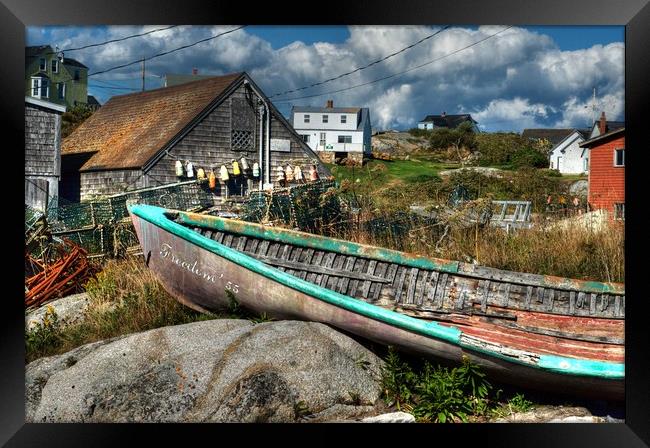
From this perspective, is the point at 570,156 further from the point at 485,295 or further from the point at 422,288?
the point at 422,288

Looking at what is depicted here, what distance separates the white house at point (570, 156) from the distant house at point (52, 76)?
4.89 metres

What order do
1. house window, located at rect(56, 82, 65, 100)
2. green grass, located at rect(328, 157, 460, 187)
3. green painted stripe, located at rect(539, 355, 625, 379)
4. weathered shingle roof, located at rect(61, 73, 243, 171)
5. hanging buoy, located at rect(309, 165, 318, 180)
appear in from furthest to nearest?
1. hanging buoy, located at rect(309, 165, 318, 180)
2. weathered shingle roof, located at rect(61, 73, 243, 171)
3. green grass, located at rect(328, 157, 460, 187)
4. house window, located at rect(56, 82, 65, 100)
5. green painted stripe, located at rect(539, 355, 625, 379)

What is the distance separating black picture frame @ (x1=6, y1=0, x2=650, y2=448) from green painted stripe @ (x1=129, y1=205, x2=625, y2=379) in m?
0.51

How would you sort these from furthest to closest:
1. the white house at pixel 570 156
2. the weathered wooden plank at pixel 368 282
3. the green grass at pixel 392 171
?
the green grass at pixel 392 171, the white house at pixel 570 156, the weathered wooden plank at pixel 368 282

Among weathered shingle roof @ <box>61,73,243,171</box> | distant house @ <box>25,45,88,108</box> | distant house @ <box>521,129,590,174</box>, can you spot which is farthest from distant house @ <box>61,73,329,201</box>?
distant house @ <box>521,129,590,174</box>

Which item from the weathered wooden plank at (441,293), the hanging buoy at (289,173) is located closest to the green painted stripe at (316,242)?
the weathered wooden plank at (441,293)

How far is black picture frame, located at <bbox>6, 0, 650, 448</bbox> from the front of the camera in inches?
256

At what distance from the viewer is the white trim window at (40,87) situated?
25.3 feet

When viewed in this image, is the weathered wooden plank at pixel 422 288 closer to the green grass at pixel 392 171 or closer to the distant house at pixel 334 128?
the green grass at pixel 392 171

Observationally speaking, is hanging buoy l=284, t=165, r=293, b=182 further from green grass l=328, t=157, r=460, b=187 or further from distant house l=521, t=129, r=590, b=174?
distant house l=521, t=129, r=590, b=174

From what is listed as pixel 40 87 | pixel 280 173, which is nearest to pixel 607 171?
pixel 280 173
